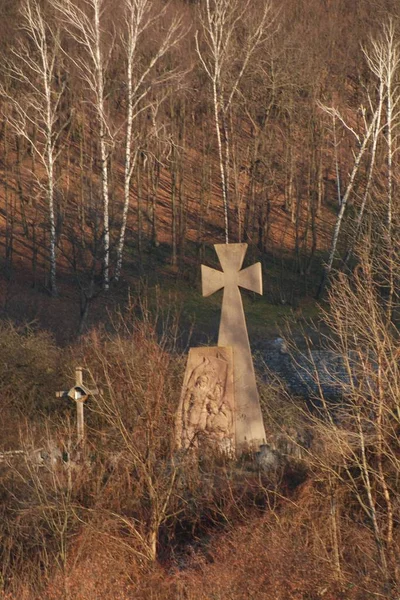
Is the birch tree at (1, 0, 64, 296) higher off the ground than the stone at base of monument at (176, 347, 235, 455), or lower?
higher

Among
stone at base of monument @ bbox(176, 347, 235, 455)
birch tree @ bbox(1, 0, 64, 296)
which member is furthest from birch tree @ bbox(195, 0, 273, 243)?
stone at base of monument @ bbox(176, 347, 235, 455)

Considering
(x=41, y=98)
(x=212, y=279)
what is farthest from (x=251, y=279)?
(x=41, y=98)

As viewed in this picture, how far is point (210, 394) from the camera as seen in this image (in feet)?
47.1

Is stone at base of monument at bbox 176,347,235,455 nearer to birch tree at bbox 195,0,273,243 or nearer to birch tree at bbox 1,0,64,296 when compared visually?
birch tree at bbox 1,0,64,296

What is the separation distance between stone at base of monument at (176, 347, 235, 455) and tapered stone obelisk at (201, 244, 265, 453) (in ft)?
0.35

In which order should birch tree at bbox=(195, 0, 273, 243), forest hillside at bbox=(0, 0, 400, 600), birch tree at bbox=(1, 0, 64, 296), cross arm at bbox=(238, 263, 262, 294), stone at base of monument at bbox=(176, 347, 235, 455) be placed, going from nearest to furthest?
forest hillside at bbox=(0, 0, 400, 600) < stone at base of monument at bbox=(176, 347, 235, 455) < cross arm at bbox=(238, 263, 262, 294) < birch tree at bbox=(1, 0, 64, 296) < birch tree at bbox=(195, 0, 273, 243)

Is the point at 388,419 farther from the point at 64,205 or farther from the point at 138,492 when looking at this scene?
the point at 64,205

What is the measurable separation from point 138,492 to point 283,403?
16.1 ft

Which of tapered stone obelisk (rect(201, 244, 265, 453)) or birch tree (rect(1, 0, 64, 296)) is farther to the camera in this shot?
birch tree (rect(1, 0, 64, 296))

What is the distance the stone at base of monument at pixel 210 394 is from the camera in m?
14.3

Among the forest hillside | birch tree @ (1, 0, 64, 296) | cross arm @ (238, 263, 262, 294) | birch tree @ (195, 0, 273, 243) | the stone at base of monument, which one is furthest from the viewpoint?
birch tree @ (195, 0, 273, 243)

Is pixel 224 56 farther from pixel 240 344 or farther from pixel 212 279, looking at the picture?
pixel 240 344

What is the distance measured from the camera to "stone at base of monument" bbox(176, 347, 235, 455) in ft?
46.9

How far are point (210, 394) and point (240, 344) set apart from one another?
2.72 feet
